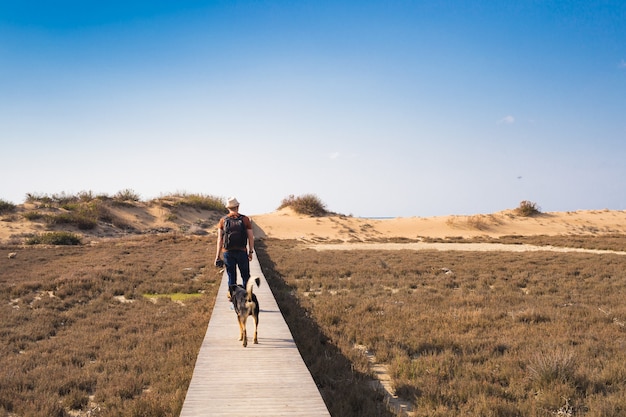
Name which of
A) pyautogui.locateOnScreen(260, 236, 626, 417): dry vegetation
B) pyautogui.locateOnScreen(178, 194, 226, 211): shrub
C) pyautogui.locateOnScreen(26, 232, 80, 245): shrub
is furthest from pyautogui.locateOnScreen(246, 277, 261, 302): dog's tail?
pyautogui.locateOnScreen(178, 194, 226, 211): shrub

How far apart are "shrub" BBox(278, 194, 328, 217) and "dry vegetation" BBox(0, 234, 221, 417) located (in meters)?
29.4

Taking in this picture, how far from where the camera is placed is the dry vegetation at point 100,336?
215 inches

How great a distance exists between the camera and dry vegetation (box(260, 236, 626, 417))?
5.50 m

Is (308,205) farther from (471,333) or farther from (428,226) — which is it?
(471,333)

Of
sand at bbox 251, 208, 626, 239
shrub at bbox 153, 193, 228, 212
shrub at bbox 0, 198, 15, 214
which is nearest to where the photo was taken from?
shrub at bbox 0, 198, 15, 214

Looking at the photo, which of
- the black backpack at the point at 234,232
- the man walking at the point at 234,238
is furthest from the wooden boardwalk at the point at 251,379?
the black backpack at the point at 234,232

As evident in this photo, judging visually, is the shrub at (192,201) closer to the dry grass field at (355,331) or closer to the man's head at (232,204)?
the dry grass field at (355,331)

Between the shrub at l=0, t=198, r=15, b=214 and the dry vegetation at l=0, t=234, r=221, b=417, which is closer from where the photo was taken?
the dry vegetation at l=0, t=234, r=221, b=417

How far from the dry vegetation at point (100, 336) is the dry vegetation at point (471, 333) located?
2.16 m

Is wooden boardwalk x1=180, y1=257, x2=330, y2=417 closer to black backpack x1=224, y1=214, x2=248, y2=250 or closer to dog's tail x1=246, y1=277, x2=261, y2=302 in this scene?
dog's tail x1=246, y1=277, x2=261, y2=302

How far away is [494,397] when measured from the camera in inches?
211

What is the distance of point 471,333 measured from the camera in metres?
8.28

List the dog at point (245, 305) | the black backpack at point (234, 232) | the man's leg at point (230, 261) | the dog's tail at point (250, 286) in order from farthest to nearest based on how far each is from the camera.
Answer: the man's leg at point (230, 261) < the black backpack at point (234, 232) < the dog at point (245, 305) < the dog's tail at point (250, 286)

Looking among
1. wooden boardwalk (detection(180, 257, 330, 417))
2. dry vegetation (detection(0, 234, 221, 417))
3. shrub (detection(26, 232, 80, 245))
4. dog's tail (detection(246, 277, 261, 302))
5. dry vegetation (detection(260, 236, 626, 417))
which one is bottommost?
dry vegetation (detection(0, 234, 221, 417))
